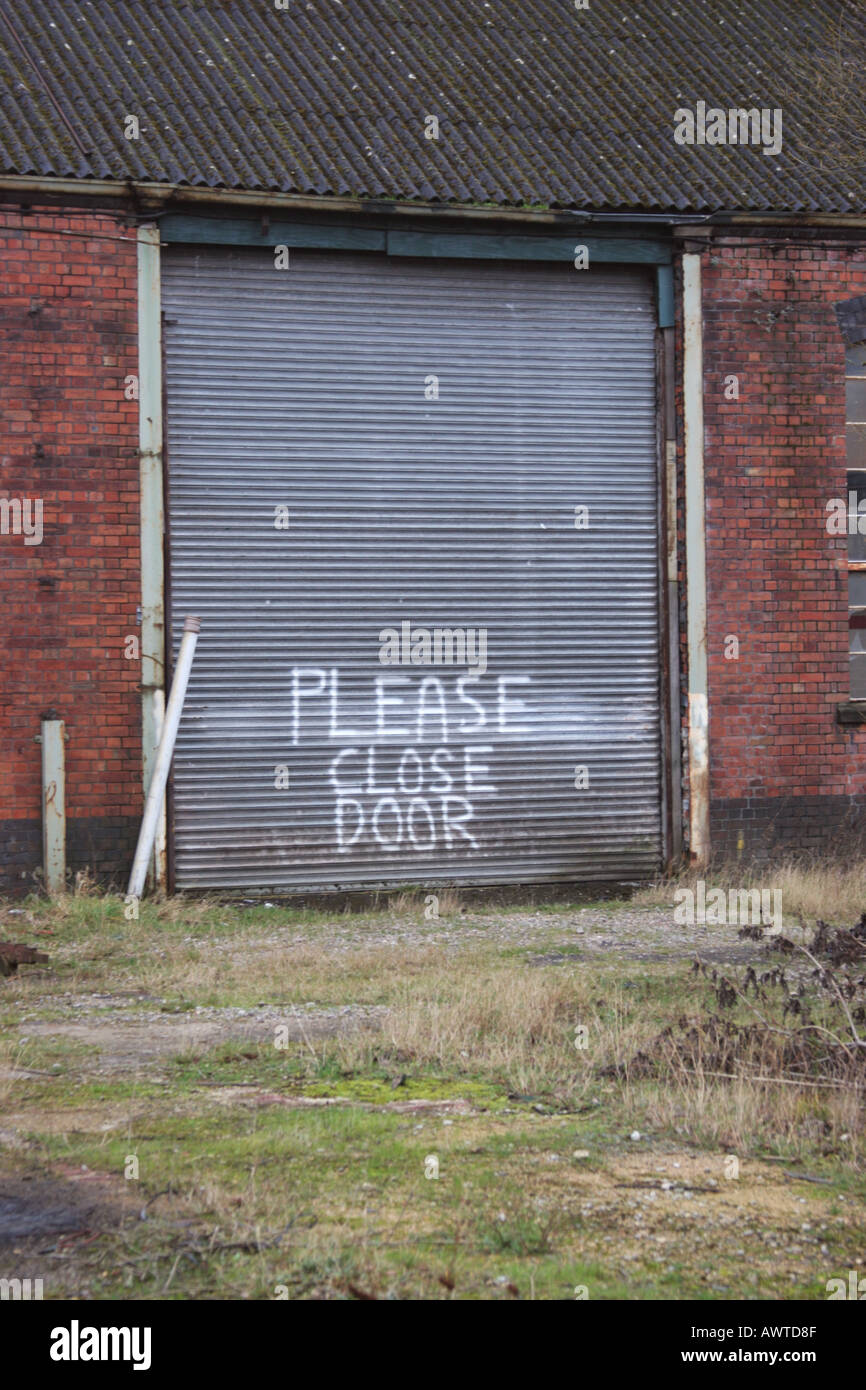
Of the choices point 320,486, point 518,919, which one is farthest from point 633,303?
point 518,919

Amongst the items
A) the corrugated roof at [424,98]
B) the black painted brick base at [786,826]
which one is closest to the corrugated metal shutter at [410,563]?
the black painted brick base at [786,826]

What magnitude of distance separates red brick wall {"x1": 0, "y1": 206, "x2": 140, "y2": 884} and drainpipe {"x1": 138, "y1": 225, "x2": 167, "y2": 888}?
0.07 m

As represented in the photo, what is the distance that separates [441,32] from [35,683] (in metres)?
6.82

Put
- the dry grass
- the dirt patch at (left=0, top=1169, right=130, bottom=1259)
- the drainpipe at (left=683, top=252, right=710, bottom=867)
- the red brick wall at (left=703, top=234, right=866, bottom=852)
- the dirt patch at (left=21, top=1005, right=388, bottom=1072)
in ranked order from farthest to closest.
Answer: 1. the red brick wall at (left=703, top=234, right=866, bottom=852)
2. the drainpipe at (left=683, top=252, right=710, bottom=867)
3. the dry grass
4. the dirt patch at (left=21, top=1005, right=388, bottom=1072)
5. the dirt patch at (left=0, top=1169, right=130, bottom=1259)

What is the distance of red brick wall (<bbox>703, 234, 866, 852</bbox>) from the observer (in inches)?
464

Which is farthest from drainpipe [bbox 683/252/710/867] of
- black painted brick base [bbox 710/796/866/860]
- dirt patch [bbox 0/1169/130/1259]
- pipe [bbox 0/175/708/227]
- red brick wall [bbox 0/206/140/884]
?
dirt patch [bbox 0/1169/130/1259]

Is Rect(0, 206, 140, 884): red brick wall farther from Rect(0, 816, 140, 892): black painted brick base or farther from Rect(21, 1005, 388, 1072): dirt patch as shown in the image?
Rect(21, 1005, 388, 1072): dirt patch

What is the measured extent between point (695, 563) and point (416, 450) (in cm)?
244

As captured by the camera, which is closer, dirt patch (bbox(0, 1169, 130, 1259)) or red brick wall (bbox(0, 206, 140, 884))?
dirt patch (bbox(0, 1169, 130, 1259))

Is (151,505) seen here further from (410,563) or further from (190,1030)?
(190,1030)

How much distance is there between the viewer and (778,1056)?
19.1 ft

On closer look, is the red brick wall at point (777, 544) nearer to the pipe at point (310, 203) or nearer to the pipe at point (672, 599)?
the pipe at point (672, 599)

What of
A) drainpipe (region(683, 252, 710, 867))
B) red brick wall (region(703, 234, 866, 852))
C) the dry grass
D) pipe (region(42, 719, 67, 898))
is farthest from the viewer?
red brick wall (region(703, 234, 866, 852))
